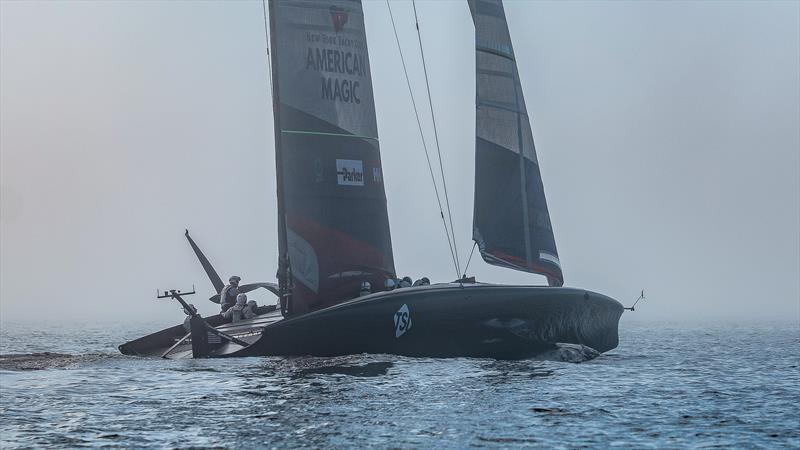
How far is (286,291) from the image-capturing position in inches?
1340

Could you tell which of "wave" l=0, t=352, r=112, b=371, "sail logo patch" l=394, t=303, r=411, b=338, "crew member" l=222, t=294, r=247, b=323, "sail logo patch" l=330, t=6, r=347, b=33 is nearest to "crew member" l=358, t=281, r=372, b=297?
"sail logo patch" l=394, t=303, r=411, b=338

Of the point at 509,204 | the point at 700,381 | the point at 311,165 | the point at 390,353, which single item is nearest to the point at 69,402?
the point at 390,353

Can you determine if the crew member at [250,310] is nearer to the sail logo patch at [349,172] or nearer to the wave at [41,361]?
the wave at [41,361]

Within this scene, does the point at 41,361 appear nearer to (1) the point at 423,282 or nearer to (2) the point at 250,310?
(2) the point at 250,310

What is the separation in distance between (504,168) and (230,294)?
10.5 meters

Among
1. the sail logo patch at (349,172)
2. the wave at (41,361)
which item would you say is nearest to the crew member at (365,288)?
the sail logo patch at (349,172)

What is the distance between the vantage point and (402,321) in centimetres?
2986

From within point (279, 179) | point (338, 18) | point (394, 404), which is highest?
point (338, 18)

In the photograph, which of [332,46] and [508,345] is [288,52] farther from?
[508,345]

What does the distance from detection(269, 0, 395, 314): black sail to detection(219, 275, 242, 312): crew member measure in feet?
14.9

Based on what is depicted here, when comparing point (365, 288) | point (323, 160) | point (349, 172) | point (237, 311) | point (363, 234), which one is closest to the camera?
point (365, 288)

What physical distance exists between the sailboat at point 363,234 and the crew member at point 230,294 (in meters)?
0.59

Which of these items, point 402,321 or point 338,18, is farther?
point 338,18

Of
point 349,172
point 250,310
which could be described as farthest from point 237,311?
point 349,172
